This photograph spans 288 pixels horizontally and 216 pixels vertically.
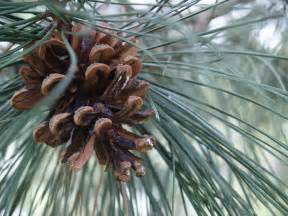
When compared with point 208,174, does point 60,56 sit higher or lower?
higher

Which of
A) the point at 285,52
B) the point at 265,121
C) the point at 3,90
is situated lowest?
the point at 265,121

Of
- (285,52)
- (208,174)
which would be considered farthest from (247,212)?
(285,52)

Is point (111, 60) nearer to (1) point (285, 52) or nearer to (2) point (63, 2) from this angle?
(2) point (63, 2)

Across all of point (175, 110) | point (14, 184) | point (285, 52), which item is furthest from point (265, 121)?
point (14, 184)

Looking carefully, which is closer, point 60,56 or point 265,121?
point 60,56

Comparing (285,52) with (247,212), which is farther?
(285,52)

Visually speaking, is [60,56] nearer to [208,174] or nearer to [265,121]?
[208,174]
